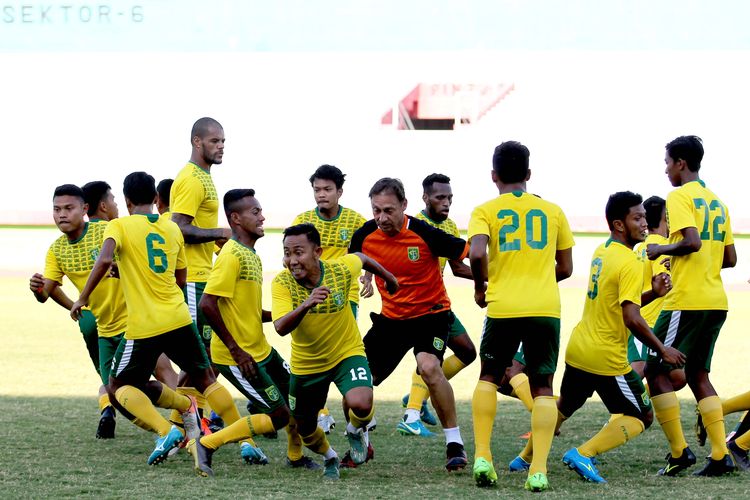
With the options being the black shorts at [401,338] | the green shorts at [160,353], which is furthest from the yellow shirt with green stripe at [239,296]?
the black shorts at [401,338]

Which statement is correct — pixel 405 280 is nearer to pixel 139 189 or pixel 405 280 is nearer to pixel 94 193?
pixel 139 189

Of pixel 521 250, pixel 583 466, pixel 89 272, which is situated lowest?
pixel 583 466

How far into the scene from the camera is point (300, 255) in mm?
6215

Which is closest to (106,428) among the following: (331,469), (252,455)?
(252,455)

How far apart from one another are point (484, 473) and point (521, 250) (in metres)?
1.24

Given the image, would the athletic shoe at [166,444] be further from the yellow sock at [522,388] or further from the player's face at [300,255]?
the yellow sock at [522,388]

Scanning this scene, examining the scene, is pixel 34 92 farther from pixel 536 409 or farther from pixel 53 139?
pixel 536 409

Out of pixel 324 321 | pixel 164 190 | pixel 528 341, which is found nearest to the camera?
pixel 528 341

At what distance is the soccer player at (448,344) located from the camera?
797 centimetres

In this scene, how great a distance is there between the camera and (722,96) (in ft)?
105

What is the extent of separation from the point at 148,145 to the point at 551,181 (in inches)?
476

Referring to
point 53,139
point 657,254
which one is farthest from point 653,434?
point 53,139

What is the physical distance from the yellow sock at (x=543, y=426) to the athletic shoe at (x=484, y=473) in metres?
0.21

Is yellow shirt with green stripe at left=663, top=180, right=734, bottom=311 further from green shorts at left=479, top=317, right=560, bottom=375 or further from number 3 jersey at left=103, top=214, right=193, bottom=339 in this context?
number 3 jersey at left=103, top=214, right=193, bottom=339
